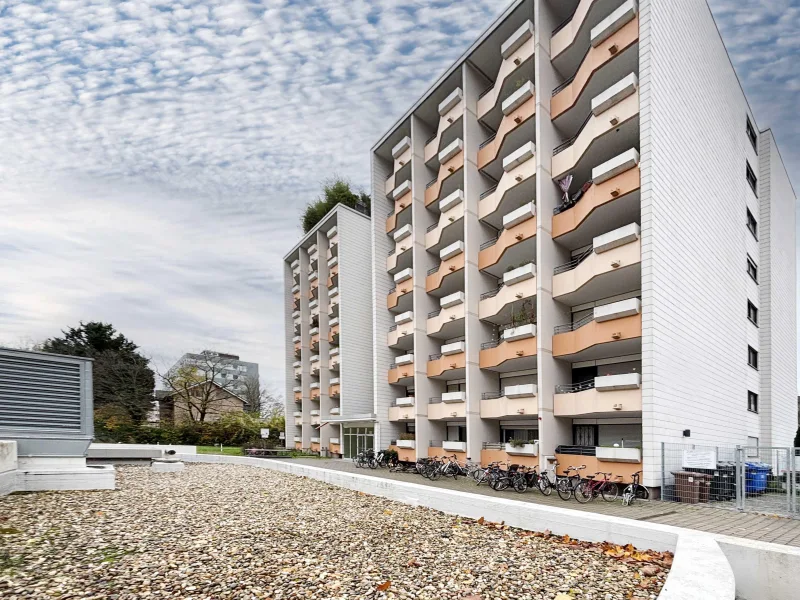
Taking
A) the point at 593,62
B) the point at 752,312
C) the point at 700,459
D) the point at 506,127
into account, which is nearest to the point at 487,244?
the point at 506,127

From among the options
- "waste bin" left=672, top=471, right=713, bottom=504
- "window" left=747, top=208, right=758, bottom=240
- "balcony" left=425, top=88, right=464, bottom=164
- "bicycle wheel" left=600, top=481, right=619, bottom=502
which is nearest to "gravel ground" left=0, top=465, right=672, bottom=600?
"bicycle wheel" left=600, top=481, right=619, bottom=502

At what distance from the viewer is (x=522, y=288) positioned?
22625 millimetres

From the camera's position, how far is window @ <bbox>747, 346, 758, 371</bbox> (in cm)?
2619

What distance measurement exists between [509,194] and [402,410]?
14.2 meters

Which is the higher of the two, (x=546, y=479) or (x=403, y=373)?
(x=403, y=373)

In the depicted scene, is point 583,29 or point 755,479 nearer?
point 755,479

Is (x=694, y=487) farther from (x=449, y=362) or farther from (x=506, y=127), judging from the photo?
(x=506, y=127)

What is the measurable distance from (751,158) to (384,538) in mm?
29647

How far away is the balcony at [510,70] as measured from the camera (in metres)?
23.5

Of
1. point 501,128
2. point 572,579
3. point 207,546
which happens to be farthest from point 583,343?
point 207,546

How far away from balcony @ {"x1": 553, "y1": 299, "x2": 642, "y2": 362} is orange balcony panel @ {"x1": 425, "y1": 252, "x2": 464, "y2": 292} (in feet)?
24.3

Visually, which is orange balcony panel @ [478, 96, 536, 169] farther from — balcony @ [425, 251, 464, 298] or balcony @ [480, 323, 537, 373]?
balcony @ [480, 323, 537, 373]

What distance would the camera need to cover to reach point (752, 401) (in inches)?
1050

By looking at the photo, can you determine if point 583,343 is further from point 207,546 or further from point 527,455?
point 207,546
